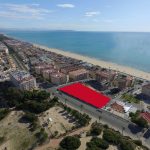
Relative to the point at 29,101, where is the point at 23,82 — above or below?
below

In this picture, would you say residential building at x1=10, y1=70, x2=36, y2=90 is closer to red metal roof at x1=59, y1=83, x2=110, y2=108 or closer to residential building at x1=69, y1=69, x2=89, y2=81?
red metal roof at x1=59, y1=83, x2=110, y2=108

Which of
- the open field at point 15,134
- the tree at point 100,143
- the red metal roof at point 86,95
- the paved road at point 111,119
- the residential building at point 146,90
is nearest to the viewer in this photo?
the tree at point 100,143

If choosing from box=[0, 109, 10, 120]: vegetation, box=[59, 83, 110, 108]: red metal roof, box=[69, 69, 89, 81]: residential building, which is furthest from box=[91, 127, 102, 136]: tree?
box=[69, 69, 89, 81]: residential building

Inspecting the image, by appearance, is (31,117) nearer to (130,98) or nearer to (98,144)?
(98,144)

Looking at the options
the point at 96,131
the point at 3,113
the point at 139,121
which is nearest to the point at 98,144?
the point at 96,131

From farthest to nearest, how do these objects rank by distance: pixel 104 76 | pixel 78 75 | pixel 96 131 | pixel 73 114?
1. pixel 78 75
2. pixel 104 76
3. pixel 73 114
4. pixel 96 131

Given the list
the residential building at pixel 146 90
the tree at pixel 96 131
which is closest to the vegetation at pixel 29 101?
the tree at pixel 96 131

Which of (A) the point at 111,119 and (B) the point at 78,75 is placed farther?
(B) the point at 78,75

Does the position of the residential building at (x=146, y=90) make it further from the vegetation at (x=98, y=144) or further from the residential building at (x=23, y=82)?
the residential building at (x=23, y=82)
